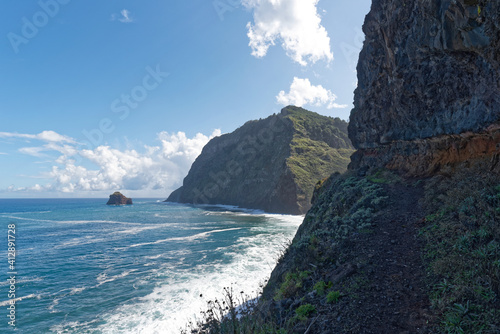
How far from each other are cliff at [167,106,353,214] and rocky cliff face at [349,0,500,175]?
184 ft

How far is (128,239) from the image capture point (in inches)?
1678

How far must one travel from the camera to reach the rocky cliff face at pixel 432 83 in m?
10.3

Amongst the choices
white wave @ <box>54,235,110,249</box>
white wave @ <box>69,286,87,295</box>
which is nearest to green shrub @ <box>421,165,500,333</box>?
white wave @ <box>69,286,87,295</box>

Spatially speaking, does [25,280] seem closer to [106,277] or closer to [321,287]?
[106,277]

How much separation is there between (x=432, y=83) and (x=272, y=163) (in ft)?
315

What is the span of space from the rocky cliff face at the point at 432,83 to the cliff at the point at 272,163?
56.1 metres

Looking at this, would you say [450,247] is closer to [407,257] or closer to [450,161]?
[407,257]

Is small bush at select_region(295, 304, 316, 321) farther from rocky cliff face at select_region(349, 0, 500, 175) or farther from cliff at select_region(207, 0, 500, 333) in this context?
rocky cliff face at select_region(349, 0, 500, 175)

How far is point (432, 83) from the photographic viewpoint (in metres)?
16.4

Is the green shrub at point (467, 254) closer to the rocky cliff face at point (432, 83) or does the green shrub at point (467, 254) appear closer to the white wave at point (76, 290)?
the rocky cliff face at point (432, 83)

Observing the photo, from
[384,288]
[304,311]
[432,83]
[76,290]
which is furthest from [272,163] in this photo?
[304,311]

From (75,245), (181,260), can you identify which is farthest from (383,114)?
(75,245)

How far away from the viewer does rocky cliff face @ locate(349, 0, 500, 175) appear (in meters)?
10.3

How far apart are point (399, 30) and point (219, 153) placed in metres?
150
